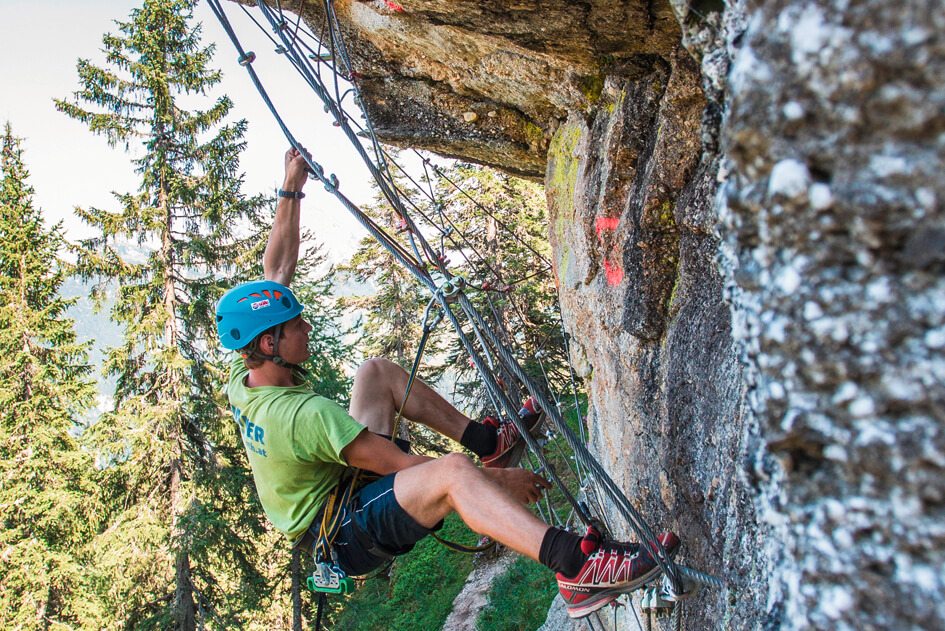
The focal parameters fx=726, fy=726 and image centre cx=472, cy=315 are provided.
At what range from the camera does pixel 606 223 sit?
526 centimetres

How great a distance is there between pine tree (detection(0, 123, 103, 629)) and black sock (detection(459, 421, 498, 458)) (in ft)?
45.4

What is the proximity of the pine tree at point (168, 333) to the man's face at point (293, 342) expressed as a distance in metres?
12.6

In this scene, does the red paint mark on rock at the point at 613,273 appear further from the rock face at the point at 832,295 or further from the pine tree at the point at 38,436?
the pine tree at the point at 38,436

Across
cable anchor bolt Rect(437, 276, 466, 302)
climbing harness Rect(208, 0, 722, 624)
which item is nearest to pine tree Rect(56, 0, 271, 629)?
climbing harness Rect(208, 0, 722, 624)

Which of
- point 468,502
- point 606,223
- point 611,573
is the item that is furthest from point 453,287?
point 606,223

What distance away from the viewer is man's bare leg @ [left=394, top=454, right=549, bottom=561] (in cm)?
324

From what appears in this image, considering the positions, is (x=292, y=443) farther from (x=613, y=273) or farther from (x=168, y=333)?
(x=168, y=333)

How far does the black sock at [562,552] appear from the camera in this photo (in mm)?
3203

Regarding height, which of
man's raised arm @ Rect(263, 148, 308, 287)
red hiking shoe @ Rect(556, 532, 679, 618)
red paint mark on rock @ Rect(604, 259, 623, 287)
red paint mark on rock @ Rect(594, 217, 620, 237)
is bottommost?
red hiking shoe @ Rect(556, 532, 679, 618)

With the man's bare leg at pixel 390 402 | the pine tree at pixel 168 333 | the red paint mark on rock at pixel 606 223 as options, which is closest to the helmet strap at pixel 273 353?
the man's bare leg at pixel 390 402

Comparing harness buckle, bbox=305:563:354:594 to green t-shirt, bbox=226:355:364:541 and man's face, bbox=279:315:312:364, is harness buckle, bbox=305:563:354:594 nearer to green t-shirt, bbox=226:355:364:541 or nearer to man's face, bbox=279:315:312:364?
green t-shirt, bbox=226:355:364:541

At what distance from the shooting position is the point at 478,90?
20.7ft

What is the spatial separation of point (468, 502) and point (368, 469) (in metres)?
0.63

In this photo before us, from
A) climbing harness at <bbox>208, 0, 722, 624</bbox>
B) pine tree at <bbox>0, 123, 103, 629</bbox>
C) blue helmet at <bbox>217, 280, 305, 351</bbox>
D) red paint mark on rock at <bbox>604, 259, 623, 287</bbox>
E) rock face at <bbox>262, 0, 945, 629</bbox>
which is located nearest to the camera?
rock face at <bbox>262, 0, 945, 629</bbox>
